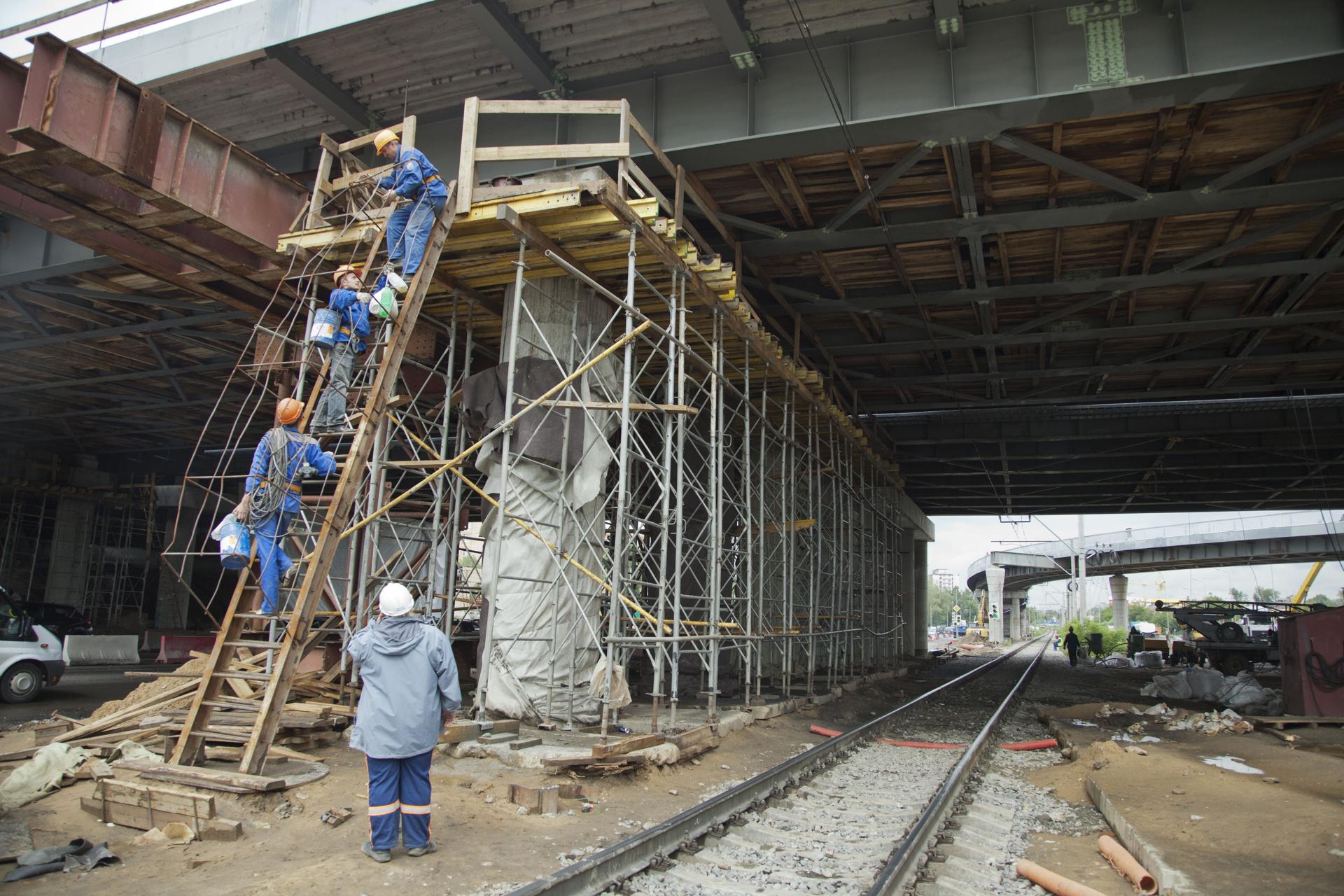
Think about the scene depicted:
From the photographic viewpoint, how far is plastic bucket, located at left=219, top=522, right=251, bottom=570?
690cm

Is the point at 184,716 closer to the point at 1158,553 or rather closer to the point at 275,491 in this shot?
the point at 275,491

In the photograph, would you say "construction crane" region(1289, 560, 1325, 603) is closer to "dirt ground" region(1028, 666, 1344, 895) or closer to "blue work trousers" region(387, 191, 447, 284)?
"dirt ground" region(1028, 666, 1344, 895)

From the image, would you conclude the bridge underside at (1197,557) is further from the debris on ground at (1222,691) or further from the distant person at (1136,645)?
the debris on ground at (1222,691)

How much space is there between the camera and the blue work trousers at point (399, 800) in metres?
5.35

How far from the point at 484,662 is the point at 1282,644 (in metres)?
13.9

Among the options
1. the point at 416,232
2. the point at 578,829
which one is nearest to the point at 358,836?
the point at 578,829

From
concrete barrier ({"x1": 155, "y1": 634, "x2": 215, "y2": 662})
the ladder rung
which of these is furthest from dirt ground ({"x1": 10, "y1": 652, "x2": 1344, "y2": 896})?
concrete barrier ({"x1": 155, "y1": 634, "x2": 215, "y2": 662})

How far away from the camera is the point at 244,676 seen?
7.22m

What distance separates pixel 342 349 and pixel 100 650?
60.0ft

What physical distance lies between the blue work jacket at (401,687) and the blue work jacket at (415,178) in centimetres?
443

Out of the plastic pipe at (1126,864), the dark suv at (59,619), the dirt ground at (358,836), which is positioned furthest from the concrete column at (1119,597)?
the dirt ground at (358,836)

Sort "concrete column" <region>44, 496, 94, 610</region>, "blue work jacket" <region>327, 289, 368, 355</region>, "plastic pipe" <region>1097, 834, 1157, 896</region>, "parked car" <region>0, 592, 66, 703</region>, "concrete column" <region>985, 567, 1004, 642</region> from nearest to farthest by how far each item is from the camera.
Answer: "plastic pipe" <region>1097, 834, 1157, 896</region> → "blue work jacket" <region>327, 289, 368, 355</region> → "parked car" <region>0, 592, 66, 703</region> → "concrete column" <region>44, 496, 94, 610</region> → "concrete column" <region>985, 567, 1004, 642</region>

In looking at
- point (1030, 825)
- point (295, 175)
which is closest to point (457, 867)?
point (1030, 825)

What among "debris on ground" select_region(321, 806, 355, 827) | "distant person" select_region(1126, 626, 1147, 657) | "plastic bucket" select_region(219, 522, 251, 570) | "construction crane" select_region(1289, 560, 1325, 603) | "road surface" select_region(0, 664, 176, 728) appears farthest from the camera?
"construction crane" select_region(1289, 560, 1325, 603)
